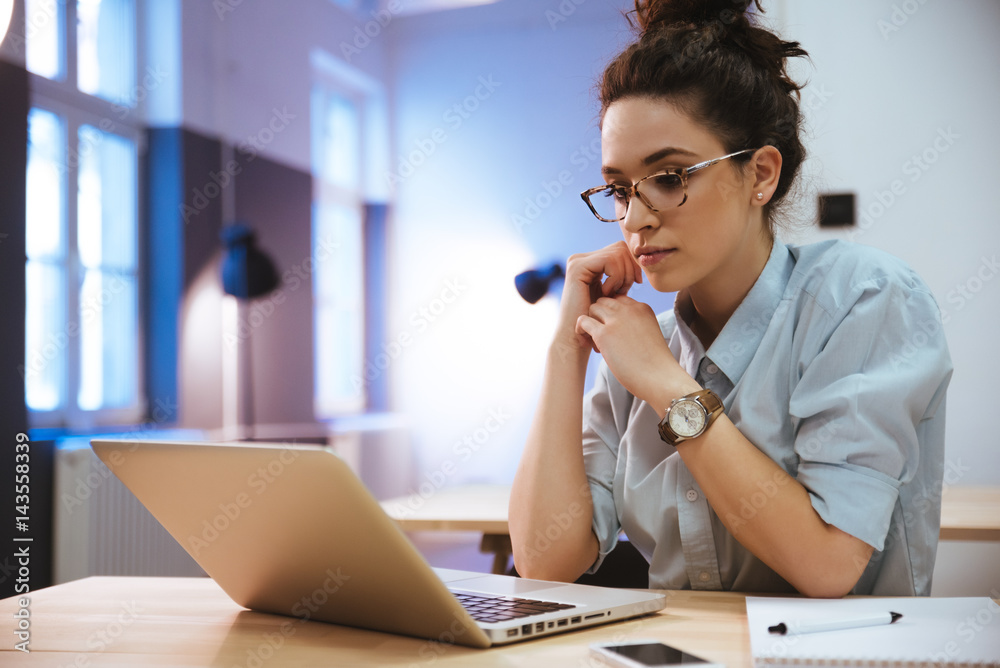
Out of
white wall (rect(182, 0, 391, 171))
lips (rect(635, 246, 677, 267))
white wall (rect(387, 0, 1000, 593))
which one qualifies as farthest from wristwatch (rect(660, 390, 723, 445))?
white wall (rect(182, 0, 391, 171))

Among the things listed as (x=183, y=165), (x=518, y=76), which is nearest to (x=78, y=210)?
(x=183, y=165)

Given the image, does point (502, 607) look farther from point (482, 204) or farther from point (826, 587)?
point (482, 204)

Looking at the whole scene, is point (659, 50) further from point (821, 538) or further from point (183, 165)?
point (183, 165)

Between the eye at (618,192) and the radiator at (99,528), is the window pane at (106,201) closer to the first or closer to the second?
the radiator at (99,528)

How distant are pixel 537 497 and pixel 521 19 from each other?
13.8 ft

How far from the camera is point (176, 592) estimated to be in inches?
40.3

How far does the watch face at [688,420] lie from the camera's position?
969mm

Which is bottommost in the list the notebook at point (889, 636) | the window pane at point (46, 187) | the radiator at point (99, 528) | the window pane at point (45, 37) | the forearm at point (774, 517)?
the radiator at point (99, 528)

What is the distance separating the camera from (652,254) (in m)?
1.15

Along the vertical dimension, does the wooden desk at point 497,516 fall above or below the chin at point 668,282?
below

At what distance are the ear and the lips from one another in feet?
0.53

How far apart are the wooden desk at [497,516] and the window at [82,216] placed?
6.11 feet

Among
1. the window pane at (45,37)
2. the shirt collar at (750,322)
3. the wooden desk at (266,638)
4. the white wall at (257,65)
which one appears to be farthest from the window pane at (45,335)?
the shirt collar at (750,322)

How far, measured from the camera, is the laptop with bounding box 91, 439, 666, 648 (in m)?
0.64
